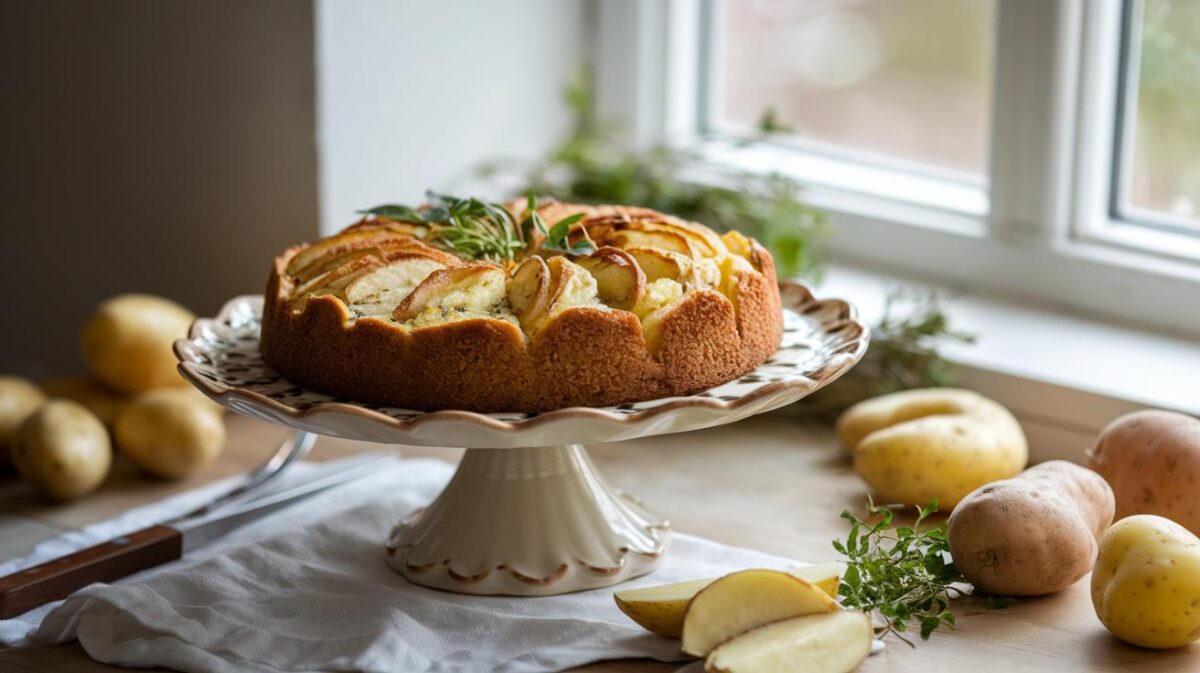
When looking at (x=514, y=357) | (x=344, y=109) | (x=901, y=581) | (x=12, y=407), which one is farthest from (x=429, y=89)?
(x=901, y=581)

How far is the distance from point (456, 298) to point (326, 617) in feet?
0.89

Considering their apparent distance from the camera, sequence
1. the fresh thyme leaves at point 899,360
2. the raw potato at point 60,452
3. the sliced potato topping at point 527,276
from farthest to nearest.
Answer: the fresh thyme leaves at point 899,360
the raw potato at point 60,452
the sliced potato topping at point 527,276

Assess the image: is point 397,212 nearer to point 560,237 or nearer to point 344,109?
point 560,237

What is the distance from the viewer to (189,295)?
184 centimetres

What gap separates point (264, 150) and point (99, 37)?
299mm

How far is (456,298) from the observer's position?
3.45ft

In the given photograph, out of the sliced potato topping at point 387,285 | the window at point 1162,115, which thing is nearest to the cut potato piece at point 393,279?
the sliced potato topping at point 387,285

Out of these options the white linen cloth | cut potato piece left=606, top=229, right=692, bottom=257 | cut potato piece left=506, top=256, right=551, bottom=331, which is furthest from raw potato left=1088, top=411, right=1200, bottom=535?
cut potato piece left=506, top=256, right=551, bottom=331

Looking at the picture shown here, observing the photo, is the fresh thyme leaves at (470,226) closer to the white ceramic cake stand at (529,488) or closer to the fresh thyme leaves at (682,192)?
the white ceramic cake stand at (529,488)

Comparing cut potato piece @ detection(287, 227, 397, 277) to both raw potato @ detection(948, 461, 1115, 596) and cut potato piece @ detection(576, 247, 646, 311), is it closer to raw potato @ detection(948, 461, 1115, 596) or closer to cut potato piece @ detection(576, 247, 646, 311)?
cut potato piece @ detection(576, 247, 646, 311)

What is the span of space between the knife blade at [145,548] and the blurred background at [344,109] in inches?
14.0

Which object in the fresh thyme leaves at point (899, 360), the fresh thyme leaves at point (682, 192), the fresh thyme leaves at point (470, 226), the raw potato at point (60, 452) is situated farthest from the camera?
the fresh thyme leaves at point (682, 192)

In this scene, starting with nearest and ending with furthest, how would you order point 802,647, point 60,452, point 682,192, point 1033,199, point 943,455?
point 802,647
point 943,455
point 60,452
point 1033,199
point 682,192

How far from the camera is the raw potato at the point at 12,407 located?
1.47 metres
